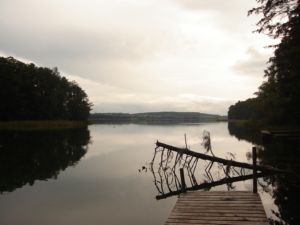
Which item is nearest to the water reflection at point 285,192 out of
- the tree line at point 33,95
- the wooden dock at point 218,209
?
the wooden dock at point 218,209

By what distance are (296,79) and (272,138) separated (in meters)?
19.0

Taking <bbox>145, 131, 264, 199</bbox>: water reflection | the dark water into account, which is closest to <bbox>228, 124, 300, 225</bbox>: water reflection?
the dark water

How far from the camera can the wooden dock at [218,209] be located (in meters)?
11.3

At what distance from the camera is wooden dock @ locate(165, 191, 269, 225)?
1126 cm

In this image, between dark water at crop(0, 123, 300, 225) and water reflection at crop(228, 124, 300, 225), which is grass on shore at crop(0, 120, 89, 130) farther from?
water reflection at crop(228, 124, 300, 225)

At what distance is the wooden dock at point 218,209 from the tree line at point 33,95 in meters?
87.4

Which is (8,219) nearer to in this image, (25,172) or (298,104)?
(25,172)

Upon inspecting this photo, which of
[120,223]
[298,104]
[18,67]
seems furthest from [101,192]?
[18,67]

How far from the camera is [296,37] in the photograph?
84.1 ft

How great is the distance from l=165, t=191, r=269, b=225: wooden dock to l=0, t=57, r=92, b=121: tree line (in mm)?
87431

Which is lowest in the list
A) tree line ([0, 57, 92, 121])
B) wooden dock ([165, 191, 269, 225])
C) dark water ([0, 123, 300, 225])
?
dark water ([0, 123, 300, 225])

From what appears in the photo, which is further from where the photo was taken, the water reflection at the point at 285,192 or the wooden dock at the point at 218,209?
the water reflection at the point at 285,192

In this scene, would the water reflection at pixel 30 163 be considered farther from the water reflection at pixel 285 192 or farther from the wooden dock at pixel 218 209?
the water reflection at pixel 285 192

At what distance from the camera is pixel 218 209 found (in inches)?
496
